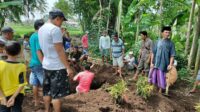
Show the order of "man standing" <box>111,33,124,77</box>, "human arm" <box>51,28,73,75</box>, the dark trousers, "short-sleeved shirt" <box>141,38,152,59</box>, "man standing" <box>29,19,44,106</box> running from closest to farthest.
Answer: the dark trousers, "human arm" <box>51,28,73,75</box>, "man standing" <box>29,19,44,106</box>, "short-sleeved shirt" <box>141,38,152,59</box>, "man standing" <box>111,33,124,77</box>

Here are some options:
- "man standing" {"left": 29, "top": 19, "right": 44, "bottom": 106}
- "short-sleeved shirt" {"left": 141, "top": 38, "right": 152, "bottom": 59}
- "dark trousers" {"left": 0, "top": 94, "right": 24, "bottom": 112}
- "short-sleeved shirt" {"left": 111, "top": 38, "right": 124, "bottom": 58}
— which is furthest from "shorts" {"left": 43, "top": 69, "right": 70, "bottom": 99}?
"short-sleeved shirt" {"left": 111, "top": 38, "right": 124, "bottom": 58}

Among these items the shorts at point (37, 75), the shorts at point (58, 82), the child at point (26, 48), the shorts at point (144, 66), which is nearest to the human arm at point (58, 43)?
the shorts at point (58, 82)

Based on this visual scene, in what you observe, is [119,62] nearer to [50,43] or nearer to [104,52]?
[104,52]

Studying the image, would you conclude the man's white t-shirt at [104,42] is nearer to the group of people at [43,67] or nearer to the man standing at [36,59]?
the group of people at [43,67]

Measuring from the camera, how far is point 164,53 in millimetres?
8688

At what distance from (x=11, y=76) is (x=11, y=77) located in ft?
0.05

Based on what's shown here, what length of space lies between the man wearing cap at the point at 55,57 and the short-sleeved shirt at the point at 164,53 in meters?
3.76

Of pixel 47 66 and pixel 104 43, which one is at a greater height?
pixel 47 66

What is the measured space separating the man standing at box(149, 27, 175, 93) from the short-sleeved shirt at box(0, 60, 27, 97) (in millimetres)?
4840

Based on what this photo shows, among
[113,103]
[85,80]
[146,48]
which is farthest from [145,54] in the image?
[113,103]

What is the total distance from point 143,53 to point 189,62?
320cm

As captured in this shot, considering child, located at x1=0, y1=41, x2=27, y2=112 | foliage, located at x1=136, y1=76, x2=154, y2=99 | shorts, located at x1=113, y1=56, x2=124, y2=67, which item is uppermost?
child, located at x1=0, y1=41, x2=27, y2=112

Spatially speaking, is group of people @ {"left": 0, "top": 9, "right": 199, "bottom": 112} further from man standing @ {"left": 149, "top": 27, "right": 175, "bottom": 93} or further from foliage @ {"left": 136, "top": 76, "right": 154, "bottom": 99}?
foliage @ {"left": 136, "top": 76, "right": 154, "bottom": 99}

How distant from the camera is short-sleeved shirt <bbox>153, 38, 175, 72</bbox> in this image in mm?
8633
